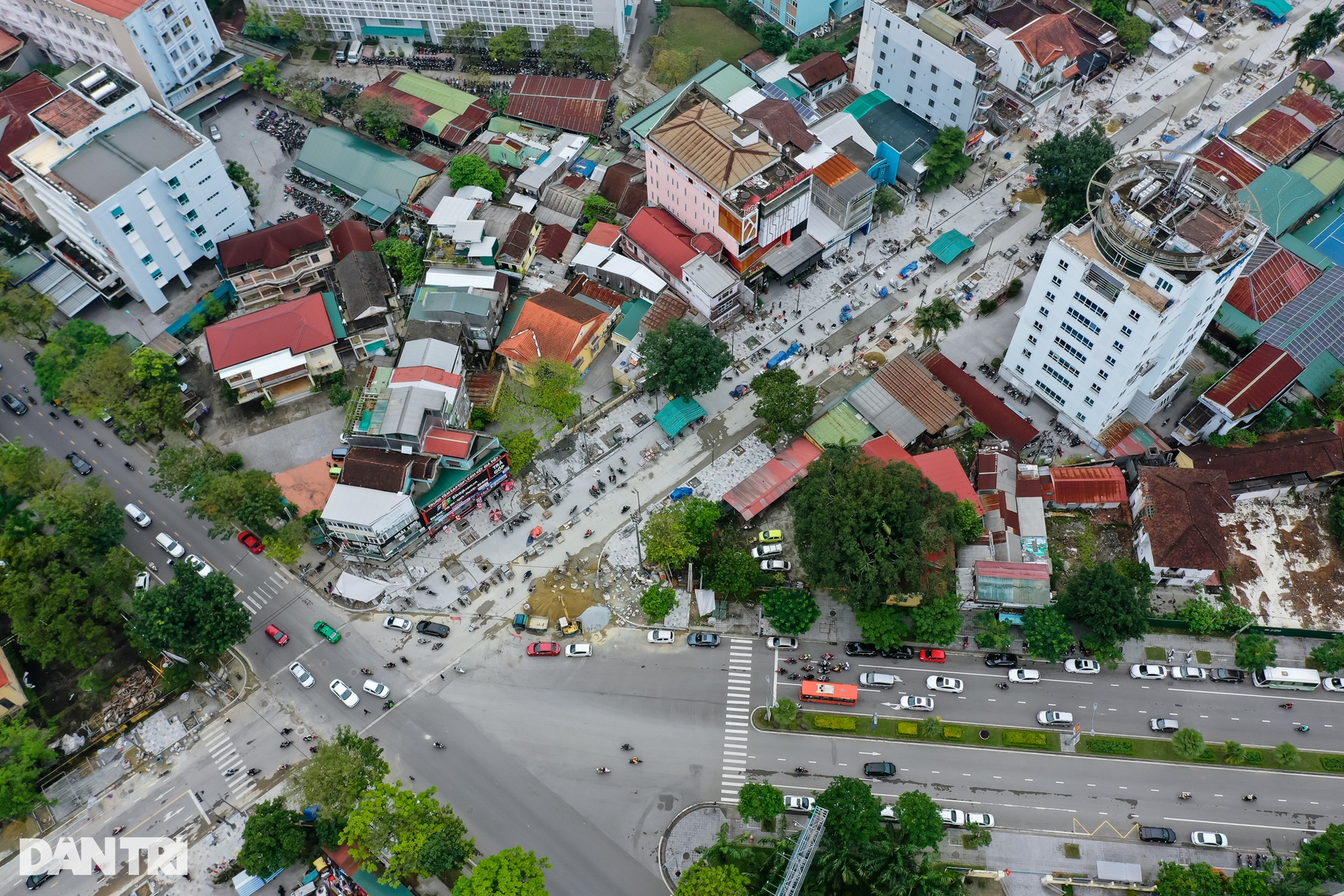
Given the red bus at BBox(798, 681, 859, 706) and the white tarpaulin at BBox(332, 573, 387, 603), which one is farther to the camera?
the white tarpaulin at BBox(332, 573, 387, 603)

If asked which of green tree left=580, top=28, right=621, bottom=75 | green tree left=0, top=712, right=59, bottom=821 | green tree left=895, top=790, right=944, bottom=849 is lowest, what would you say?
green tree left=0, top=712, right=59, bottom=821

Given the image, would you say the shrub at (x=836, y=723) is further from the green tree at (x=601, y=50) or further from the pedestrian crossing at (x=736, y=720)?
the green tree at (x=601, y=50)

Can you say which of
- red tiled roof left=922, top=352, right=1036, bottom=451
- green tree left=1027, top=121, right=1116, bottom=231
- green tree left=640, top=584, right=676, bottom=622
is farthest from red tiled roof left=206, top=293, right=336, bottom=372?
green tree left=1027, top=121, right=1116, bottom=231

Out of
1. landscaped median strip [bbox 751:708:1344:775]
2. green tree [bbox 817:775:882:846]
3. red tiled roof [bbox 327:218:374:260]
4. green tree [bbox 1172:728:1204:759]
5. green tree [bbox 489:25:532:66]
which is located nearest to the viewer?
green tree [bbox 817:775:882:846]

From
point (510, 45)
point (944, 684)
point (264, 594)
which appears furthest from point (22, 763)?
point (510, 45)

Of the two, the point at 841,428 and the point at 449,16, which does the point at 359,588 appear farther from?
the point at 449,16

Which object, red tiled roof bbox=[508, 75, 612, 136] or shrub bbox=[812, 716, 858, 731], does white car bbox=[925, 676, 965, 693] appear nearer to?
shrub bbox=[812, 716, 858, 731]

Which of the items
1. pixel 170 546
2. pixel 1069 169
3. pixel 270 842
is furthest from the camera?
pixel 1069 169

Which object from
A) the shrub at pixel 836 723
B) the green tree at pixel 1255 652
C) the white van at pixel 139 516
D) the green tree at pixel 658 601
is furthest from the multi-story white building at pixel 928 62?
the white van at pixel 139 516

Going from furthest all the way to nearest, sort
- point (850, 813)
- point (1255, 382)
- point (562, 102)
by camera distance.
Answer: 1. point (562, 102)
2. point (1255, 382)
3. point (850, 813)
